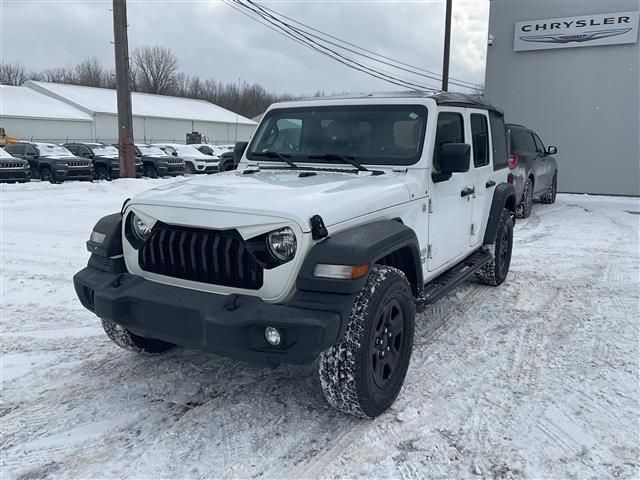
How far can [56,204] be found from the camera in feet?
36.3

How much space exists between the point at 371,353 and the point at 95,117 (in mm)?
46393

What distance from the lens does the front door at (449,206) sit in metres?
4.09

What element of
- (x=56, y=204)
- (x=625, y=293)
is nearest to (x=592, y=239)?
(x=625, y=293)

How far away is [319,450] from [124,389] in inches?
57.0

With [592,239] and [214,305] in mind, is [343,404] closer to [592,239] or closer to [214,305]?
[214,305]

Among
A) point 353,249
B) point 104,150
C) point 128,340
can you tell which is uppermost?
point 104,150

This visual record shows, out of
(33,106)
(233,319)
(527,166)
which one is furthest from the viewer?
Answer: (33,106)

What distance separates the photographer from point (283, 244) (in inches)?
113

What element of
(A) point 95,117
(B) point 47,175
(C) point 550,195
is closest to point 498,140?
(C) point 550,195

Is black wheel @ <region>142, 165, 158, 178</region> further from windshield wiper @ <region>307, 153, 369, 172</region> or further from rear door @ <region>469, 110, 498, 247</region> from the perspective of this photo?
windshield wiper @ <region>307, 153, 369, 172</region>

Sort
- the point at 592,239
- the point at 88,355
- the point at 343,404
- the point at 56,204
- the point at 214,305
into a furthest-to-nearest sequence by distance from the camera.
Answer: the point at 56,204, the point at 592,239, the point at 88,355, the point at 343,404, the point at 214,305

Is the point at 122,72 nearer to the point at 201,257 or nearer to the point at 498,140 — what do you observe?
the point at 498,140

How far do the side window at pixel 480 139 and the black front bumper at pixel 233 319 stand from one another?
9.34 ft

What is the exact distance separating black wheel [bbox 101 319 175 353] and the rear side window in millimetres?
3778
